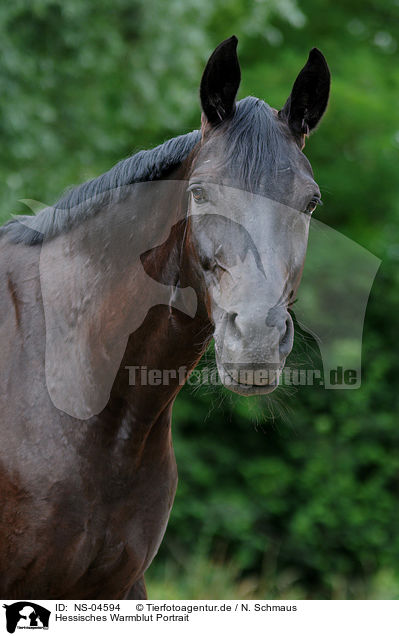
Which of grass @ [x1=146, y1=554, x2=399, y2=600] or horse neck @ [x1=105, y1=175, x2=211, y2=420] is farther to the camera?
grass @ [x1=146, y1=554, x2=399, y2=600]

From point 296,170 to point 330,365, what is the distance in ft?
14.3

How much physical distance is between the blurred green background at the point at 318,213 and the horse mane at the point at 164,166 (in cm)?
458

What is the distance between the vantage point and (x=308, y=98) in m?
2.80

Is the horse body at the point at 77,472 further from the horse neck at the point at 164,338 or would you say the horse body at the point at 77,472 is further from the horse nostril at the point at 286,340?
the horse nostril at the point at 286,340

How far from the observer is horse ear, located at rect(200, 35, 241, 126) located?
2684 mm

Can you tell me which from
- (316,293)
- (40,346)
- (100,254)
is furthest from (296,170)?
(316,293)

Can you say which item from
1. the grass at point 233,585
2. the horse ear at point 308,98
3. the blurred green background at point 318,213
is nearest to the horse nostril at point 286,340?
the horse ear at point 308,98

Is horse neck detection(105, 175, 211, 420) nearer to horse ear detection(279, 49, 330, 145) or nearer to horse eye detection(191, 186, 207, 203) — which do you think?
horse eye detection(191, 186, 207, 203)

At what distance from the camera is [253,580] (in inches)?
351

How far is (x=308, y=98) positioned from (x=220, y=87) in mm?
354
